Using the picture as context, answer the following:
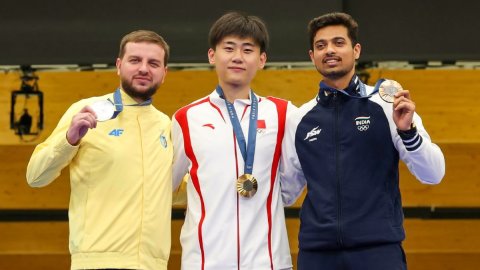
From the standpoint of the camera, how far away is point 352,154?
3314mm

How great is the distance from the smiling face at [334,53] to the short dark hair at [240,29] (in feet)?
0.98

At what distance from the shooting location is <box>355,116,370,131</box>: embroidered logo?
3371 millimetres

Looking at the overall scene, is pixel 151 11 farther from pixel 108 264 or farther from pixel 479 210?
pixel 479 210

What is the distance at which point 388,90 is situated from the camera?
10.6 feet

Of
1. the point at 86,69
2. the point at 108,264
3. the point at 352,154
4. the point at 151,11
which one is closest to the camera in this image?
the point at 108,264

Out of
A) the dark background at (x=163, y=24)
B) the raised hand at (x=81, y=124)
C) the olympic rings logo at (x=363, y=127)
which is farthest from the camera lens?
the dark background at (x=163, y=24)

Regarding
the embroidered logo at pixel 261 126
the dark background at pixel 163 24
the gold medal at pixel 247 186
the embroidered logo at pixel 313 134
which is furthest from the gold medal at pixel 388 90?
the dark background at pixel 163 24

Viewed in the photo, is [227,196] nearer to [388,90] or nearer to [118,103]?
[118,103]

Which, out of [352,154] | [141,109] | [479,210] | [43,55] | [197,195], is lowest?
[479,210]

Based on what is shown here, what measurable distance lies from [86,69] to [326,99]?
543 centimetres

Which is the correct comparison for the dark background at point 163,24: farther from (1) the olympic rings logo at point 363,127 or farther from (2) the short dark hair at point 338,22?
(1) the olympic rings logo at point 363,127

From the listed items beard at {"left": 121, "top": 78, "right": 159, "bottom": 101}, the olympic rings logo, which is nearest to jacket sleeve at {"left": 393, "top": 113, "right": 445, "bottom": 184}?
the olympic rings logo

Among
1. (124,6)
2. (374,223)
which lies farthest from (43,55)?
(374,223)

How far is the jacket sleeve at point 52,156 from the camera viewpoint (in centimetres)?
311
